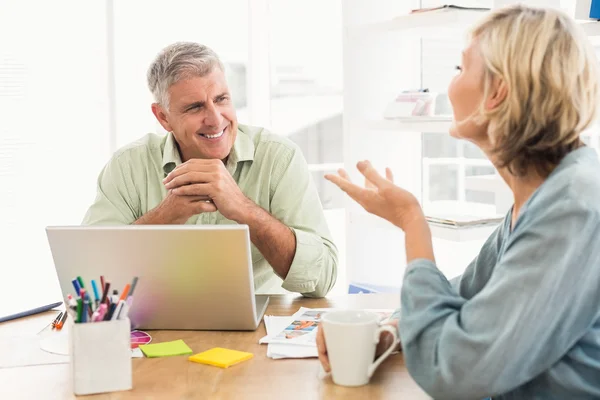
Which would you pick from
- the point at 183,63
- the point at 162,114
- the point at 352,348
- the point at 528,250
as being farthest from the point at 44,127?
the point at 528,250

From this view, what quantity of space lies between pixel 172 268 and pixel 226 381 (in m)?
0.29

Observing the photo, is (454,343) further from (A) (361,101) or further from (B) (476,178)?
(A) (361,101)

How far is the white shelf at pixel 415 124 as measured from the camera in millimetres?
2734

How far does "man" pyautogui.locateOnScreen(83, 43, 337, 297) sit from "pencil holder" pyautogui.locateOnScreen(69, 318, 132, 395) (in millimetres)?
725

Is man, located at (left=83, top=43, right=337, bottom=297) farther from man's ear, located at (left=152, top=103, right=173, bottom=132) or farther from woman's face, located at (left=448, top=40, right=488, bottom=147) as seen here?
woman's face, located at (left=448, top=40, right=488, bottom=147)

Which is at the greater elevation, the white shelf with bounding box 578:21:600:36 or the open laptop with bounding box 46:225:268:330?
the white shelf with bounding box 578:21:600:36

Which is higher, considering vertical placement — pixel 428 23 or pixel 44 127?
pixel 428 23

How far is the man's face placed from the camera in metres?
2.11

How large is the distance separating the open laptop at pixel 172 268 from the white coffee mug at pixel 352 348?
283 mm

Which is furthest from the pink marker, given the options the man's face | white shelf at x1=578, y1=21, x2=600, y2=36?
white shelf at x1=578, y1=21, x2=600, y2=36

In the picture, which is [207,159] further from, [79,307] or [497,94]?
[497,94]

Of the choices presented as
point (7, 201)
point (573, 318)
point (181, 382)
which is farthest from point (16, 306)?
point (573, 318)

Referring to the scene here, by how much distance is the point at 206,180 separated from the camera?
Answer: 6.13 feet

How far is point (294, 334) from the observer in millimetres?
1484
